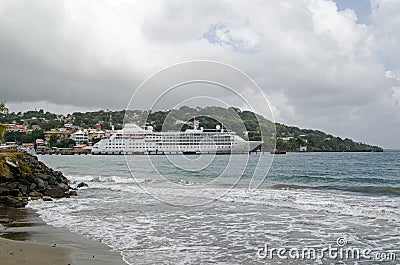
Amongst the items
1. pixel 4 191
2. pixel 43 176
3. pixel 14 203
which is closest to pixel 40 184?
pixel 43 176

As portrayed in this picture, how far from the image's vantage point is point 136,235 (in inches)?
427

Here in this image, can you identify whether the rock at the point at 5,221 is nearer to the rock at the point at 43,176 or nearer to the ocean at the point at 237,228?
the ocean at the point at 237,228

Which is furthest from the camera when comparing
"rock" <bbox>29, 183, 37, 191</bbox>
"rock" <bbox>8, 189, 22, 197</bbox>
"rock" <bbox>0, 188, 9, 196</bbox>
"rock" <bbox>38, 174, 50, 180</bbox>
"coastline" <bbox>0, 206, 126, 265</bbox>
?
"rock" <bbox>38, 174, 50, 180</bbox>

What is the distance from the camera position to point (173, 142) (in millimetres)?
30375

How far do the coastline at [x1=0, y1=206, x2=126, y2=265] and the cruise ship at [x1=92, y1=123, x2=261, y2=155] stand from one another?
28.9 feet

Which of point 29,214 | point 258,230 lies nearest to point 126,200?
point 29,214

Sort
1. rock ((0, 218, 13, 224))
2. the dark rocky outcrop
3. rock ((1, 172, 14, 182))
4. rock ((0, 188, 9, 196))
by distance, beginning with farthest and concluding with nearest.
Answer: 1. rock ((1, 172, 14, 182))
2. the dark rocky outcrop
3. rock ((0, 188, 9, 196))
4. rock ((0, 218, 13, 224))

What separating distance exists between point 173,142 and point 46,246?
21327 mm

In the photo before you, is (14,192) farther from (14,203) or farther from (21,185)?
(14,203)

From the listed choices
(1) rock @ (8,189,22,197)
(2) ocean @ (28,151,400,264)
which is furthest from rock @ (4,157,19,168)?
(2) ocean @ (28,151,400,264)

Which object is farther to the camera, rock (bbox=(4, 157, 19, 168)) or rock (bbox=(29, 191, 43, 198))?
rock (bbox=(4, 157, 19, 168))

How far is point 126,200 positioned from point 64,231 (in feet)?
27.1

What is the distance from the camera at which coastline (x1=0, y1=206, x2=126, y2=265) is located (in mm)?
7965

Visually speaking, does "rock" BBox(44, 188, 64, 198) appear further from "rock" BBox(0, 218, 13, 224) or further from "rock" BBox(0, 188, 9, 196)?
"rock" BBox(0, 218, 13, 224)
